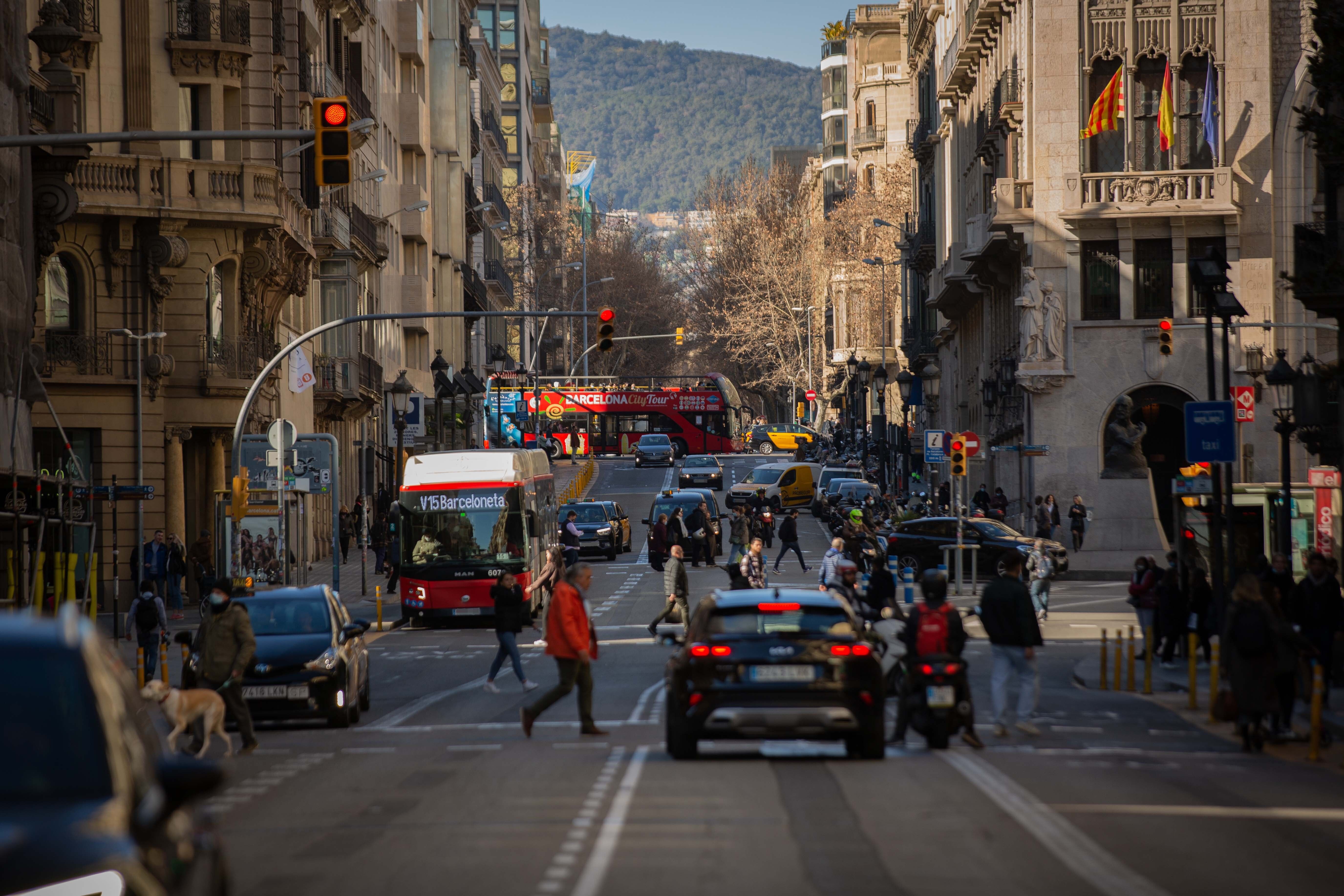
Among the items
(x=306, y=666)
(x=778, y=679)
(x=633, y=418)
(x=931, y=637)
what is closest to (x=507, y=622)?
(x=306, y=666)

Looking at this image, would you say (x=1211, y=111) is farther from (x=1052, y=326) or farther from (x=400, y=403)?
(x=400, y=403)

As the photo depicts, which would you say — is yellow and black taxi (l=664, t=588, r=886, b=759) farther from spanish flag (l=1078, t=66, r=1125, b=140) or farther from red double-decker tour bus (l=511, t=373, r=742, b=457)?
red double-decker tour bus (l=511, t=373, r=742, b=457)

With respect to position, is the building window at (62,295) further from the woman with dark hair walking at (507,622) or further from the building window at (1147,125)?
the building window at (1147,125)

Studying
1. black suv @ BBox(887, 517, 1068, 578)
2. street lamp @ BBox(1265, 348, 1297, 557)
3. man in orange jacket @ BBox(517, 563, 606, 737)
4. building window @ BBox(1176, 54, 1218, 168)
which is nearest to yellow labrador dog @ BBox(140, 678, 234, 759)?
man in orange jacket @ BBox(517, 563, 606, 737)

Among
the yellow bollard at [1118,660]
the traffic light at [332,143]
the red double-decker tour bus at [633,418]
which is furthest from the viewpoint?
the red double-decker tour bus at [633,418]

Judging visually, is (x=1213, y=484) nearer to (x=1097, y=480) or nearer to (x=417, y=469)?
(x=417, y=469)

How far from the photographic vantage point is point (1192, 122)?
1960 inches

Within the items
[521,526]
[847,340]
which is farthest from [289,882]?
[847,340]

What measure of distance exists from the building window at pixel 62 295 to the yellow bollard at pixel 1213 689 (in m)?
24.6

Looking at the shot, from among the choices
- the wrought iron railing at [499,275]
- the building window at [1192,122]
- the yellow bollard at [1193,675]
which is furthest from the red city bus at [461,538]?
the wrought iron railing at [499,275]

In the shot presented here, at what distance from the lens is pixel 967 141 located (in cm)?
6569

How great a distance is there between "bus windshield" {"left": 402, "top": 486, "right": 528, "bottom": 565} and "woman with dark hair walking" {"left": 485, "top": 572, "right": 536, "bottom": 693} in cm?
1121

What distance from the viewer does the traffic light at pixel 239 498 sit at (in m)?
29.2

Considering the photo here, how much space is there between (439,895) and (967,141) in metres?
59.0
